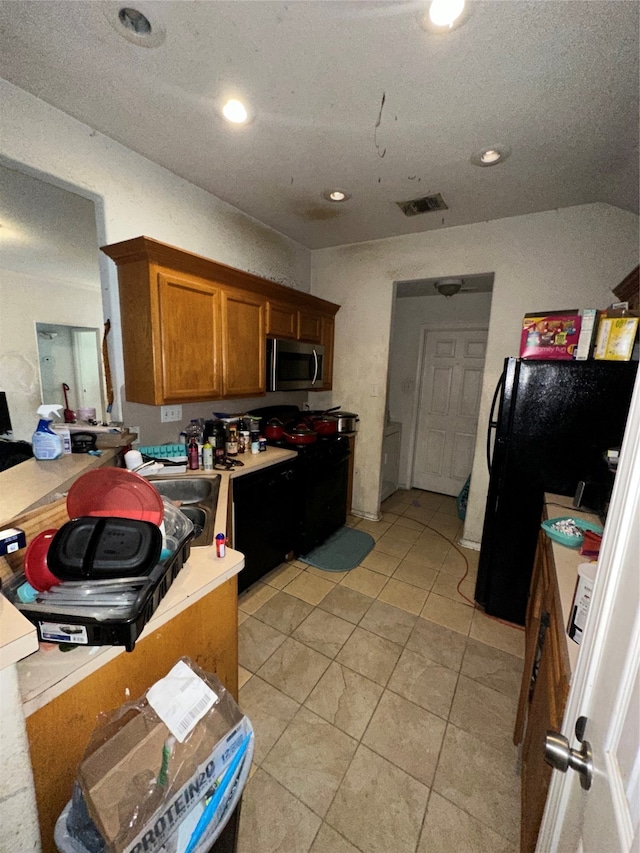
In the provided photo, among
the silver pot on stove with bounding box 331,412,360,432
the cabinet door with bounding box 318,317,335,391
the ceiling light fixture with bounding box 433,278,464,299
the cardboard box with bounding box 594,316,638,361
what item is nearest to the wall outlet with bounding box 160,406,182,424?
the silver pot on stove with bounding box 331,412,360,432

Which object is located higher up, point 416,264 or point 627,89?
point 627,89

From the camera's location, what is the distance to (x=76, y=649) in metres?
0.75

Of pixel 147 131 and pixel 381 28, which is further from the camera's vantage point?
pixel 147 131

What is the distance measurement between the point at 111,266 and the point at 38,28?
3.01 feet

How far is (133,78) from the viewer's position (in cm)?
137

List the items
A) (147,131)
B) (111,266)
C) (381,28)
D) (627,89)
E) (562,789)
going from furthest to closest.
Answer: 1. (111,266)
2. (147,131)
3. (627,89)
4. (381,28)
5. (562,789)

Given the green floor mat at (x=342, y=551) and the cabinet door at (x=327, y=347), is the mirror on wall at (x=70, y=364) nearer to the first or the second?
the cabinet door at (x=327, y=347)

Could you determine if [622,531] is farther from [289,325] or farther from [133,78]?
[289,325]

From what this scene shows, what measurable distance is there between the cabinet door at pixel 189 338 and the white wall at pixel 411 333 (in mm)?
2340

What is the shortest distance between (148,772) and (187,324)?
1.93m

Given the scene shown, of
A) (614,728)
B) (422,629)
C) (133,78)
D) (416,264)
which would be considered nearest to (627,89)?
(416,264)

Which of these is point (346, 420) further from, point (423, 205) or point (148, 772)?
point (148, 772)

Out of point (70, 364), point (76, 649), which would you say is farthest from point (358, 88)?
point (70, 364)

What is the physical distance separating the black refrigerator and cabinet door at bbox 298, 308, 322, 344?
167 cm
